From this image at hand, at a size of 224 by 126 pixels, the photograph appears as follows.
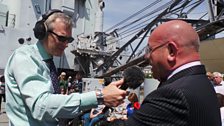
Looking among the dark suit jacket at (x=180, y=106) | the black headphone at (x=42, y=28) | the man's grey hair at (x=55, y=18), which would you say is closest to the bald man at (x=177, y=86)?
the dark suit jacket at (x=180, y=106)

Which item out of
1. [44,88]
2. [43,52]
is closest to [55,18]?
[43,52]

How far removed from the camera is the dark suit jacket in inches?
48.2

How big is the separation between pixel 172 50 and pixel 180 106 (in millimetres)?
272

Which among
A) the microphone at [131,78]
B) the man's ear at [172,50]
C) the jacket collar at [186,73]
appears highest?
the man's ear at [172,50]

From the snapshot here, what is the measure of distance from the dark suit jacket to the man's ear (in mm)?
92

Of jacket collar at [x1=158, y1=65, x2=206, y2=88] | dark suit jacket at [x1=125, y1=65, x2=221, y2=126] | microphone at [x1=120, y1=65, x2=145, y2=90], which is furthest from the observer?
microphone at [x1=120, y1=65, x2=145, y2=90]

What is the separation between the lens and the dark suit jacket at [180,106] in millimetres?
1225

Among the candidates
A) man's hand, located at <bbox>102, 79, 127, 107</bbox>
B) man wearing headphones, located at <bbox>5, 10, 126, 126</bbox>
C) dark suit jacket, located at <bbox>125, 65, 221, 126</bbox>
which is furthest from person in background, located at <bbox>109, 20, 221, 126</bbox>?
man wearing headphones, located at <bbox>5, 10, 126, 126</bbox>

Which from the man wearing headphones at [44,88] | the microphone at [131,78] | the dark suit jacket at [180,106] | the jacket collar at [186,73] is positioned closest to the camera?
the dark suit jacket at [180,106]

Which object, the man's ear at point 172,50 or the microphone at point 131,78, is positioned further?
the microphone at point 131,78

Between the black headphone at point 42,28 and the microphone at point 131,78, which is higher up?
the black headphone at point 42,28

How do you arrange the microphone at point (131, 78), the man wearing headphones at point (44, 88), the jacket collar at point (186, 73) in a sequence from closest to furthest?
1. the jacket collar at point (186, 73)
2. the man wearing headphones at point (44, 88)
3. the microphone at point (131, 78)

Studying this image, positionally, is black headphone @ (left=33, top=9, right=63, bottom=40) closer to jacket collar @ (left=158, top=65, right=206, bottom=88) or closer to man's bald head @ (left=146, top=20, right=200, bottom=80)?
man's bald head @ (left=146, top=20, right=200, bottom=80)

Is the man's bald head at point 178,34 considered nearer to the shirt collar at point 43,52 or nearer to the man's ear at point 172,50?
the man's ear at point 172,50
